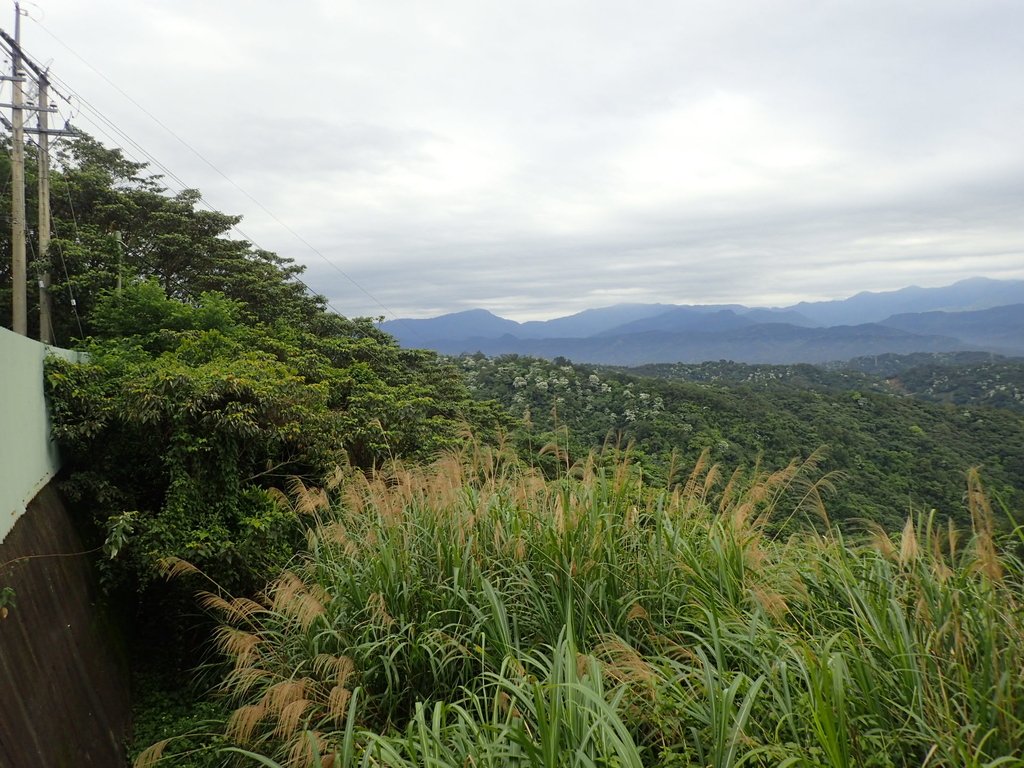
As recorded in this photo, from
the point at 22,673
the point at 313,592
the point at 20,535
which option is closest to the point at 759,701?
the point at 313,592

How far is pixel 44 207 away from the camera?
12734mm

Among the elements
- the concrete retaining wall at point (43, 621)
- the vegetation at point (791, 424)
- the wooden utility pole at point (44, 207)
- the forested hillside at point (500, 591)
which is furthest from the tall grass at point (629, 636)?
the vegetation at point (791, 424)

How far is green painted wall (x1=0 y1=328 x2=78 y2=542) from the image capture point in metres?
4.44

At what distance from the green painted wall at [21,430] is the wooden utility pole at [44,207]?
7.58 meters

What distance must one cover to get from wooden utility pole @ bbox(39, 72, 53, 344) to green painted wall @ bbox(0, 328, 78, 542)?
758cm

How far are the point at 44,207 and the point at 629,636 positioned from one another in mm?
15105

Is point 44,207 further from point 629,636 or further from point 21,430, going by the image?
point 629,636

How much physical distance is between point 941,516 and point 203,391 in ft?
21.2

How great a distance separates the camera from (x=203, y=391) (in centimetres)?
635

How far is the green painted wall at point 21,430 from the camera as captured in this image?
444 centimetres

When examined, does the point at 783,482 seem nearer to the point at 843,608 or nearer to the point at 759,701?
the point at 843,608

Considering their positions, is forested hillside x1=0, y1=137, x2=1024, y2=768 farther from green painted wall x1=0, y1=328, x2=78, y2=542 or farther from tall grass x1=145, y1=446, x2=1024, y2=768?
green painted wall x1=0, y1=328, x2=78, y2=542

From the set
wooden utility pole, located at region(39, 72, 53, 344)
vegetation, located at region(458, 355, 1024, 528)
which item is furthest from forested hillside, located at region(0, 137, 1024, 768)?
vegetation, located at region(458, 355, 1024, 528)

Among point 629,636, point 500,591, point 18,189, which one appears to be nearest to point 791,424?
point 629,636
